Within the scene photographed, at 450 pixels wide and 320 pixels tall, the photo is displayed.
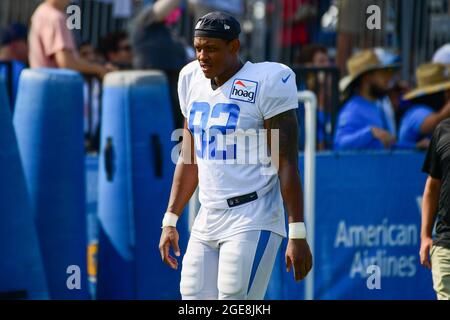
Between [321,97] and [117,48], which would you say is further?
[117,48]

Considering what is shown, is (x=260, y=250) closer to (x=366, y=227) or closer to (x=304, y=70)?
(x=366, y=227)

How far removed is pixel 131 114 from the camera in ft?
27.9

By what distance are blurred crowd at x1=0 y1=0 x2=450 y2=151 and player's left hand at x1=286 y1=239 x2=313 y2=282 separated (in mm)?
3864

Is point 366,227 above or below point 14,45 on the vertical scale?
below

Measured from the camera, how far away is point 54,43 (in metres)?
9.50

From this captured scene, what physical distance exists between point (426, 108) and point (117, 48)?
331cm

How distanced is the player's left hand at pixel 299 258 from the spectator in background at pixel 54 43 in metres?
4.25

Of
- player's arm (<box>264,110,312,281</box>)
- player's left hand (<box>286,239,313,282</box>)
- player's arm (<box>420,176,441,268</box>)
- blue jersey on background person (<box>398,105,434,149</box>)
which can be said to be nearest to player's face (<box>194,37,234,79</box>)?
player's arm (<box>264,110,312,281</box>)

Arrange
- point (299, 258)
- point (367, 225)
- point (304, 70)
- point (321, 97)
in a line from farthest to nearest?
point (321, 97) → point (304, 70) → point (367, 225) → point (299, 258)

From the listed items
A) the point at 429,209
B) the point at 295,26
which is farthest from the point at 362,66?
the point at 429,209

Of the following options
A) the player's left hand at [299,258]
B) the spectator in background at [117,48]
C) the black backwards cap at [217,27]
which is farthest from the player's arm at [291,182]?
the spectator in background at [117,48]

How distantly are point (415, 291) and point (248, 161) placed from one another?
164 inches

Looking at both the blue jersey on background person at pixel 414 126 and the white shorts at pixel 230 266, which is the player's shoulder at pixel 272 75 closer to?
the white shorts at pixel 230 266

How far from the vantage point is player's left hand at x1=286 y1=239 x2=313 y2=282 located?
227 inches
